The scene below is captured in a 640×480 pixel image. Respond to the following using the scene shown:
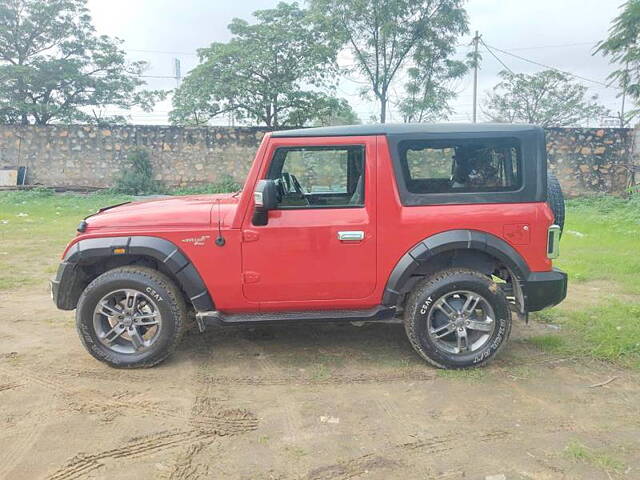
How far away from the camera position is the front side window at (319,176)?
389 centimetres

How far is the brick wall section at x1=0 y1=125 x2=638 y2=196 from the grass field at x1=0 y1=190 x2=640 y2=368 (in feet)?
6.96

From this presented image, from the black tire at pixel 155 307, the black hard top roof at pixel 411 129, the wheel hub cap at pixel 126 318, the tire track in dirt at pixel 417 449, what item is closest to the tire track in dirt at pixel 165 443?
the tire track in dirt at pixel 417 449

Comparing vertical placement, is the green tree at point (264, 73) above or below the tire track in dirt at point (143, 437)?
above

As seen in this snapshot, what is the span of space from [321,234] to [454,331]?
126 cm

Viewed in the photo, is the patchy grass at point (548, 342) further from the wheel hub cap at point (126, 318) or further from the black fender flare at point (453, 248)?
the wheel hub cap at point (126, 318)

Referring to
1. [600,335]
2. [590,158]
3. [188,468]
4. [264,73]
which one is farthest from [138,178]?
[188,468]

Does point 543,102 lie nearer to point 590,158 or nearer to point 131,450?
point 590,158

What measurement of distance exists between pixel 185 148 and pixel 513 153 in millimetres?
15286

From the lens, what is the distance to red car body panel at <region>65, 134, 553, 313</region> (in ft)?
12.5

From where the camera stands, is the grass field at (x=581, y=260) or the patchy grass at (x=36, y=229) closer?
the grass field at (x=581, y=260)

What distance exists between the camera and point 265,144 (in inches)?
154

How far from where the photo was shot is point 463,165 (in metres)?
3.94

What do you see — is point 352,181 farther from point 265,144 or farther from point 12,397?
point 12,397

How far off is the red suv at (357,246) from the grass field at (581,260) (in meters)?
0.84
